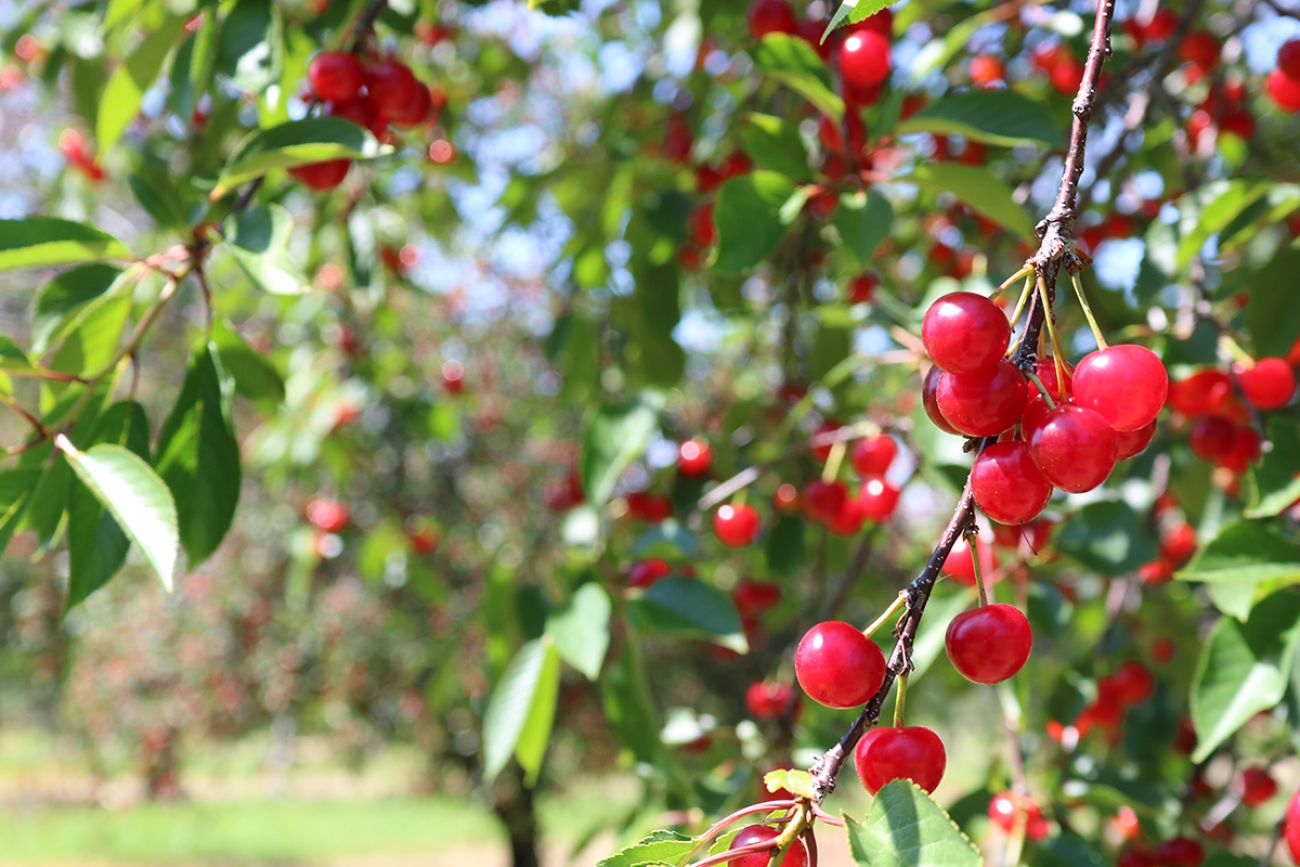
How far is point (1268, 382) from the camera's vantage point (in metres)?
1.18

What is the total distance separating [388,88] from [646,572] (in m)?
0.72

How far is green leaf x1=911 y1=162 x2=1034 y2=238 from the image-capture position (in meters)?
1.10

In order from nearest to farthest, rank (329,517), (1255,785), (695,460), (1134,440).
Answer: (1134,440) → (1255,785) → (695,460) → (329,517)

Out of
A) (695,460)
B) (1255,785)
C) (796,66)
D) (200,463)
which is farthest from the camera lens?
(695,460)

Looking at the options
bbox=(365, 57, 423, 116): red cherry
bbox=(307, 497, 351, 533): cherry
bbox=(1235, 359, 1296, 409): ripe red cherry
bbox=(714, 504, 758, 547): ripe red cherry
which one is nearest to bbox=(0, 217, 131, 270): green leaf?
bbox=(365, 57, 423, 116): red cherry

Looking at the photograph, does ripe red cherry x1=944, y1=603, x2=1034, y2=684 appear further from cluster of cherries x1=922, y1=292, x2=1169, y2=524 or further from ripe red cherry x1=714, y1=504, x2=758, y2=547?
ripe red cherry x1=714, y1=504, x2=758, y2=547

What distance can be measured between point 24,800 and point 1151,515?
40.9 feet

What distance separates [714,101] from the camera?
7.96 feet

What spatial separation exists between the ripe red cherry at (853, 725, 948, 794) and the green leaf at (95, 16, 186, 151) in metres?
1.07

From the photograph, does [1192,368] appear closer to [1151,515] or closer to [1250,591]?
[1250,591]

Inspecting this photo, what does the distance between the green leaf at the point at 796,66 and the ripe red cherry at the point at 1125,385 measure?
0.65 metres

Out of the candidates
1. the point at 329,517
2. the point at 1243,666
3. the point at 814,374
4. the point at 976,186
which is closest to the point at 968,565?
the point at 1243,666

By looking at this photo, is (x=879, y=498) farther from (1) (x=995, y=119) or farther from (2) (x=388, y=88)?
(2) (x=388, y=88)

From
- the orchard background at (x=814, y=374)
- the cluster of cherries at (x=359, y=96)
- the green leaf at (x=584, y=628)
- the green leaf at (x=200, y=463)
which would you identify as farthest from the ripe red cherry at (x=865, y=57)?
the green leaf at (x=200, y=463)
